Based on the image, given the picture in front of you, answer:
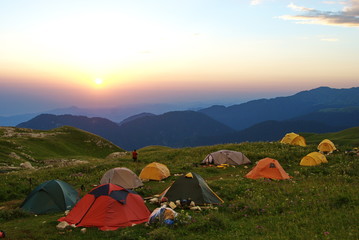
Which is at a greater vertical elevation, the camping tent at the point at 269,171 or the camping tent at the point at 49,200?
the camping tent at the point at 49,200

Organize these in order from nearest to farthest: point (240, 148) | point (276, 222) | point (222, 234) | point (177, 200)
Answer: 1. point (222, 234)
2. point (276, 222)
3. point (177, 200)
4. point (240, 148)

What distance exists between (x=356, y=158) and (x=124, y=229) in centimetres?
3033

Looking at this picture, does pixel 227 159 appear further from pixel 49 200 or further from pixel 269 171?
pixel 49 200

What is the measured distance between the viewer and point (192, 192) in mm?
19359

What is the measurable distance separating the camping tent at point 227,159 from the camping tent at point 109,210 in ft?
64.2

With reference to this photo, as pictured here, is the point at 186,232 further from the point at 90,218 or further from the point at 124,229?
the point at 90,218

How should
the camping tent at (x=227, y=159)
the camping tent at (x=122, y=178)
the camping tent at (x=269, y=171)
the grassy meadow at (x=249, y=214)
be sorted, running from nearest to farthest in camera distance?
the grassy meadow at (x=249, y=214) < the camping tent at (x=122, y=178) < the camping tent at (x=269, y=171) < the camping tent at (x=227, y=159)

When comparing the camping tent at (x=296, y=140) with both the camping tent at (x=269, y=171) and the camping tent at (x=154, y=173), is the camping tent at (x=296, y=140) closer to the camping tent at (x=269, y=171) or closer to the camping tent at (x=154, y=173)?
the camping tent at (x=269, y=171)

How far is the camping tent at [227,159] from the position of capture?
35.8m

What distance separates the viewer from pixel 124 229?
15.0 metres

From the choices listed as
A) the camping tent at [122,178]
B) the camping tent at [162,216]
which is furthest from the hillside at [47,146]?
the camping tent at [162,216]

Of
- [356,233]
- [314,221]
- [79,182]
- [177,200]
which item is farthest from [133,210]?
[79,182]

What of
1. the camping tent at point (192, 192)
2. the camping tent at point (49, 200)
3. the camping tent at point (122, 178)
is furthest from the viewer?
the camping tent at point (122, 178)

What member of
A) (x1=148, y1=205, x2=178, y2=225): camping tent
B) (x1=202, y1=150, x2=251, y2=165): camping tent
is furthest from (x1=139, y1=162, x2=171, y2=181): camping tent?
(x1=148, y1=205, x2=178, y2=225): camping tent
